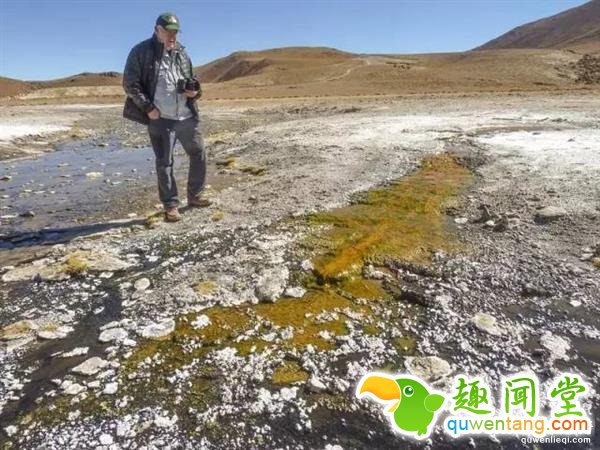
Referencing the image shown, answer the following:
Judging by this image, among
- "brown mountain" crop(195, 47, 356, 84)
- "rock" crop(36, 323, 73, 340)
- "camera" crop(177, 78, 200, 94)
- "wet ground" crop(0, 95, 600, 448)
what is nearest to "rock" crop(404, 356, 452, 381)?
"wet ground" crop(0, 95, 600, 448)

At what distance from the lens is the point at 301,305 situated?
3.71 m

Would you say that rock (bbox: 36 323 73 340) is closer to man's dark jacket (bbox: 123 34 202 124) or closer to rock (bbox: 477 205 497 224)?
man's dark jacket (bbox: 123 34 202 124)

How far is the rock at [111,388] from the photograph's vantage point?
2754mm

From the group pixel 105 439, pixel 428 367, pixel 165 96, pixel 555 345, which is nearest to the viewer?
pixel 105 439

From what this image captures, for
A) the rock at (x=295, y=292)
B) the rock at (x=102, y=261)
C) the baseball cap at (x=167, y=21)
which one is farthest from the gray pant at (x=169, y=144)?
the rock at (x=295, y=292)

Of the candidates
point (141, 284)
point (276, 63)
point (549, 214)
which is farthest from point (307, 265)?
point (276, 63)

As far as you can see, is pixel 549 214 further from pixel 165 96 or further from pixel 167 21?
pixel 167 21

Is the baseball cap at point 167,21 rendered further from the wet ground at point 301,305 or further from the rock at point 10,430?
the rock at point 10,430

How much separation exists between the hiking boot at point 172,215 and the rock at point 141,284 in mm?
1691

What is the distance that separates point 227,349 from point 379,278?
61.8 inches

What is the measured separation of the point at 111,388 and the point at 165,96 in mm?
3701

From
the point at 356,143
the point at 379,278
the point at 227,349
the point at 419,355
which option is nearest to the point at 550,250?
the point at 379,278

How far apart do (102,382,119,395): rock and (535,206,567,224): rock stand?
15.0 ft

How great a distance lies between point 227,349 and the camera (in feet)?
10.3
